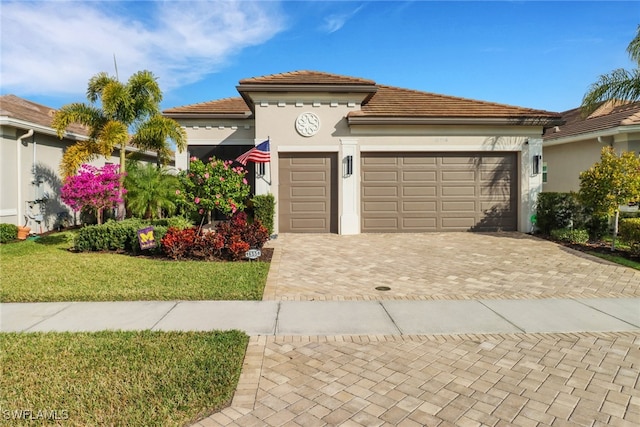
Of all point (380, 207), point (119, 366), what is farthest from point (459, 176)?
point (119, 366)

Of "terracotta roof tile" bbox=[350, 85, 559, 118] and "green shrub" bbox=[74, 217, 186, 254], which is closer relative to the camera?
"green shrub" bbox=[74, 217, 186, 254]

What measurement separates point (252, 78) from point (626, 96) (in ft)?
37.3

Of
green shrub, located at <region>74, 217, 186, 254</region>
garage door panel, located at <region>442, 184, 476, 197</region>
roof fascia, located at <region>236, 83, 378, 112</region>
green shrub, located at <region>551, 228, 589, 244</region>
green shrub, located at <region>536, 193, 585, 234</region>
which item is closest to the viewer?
green shrub, located at <region>74, 217, 186, 254</region>

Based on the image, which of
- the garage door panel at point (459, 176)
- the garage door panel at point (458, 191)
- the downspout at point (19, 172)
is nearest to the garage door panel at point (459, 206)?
the garage door panel at point (458, 191)

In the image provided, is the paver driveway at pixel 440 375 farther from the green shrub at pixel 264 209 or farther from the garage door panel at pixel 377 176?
the garage door panel at pixel 377 176

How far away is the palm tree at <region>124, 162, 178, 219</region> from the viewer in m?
10.1

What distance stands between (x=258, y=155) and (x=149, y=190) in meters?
3.41

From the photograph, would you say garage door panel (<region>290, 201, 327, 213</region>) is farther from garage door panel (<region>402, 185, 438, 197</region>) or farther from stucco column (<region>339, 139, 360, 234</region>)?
garage door panel (<region>402, 185, 438, 197</region>)

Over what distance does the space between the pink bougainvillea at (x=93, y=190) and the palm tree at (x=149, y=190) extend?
0.57m

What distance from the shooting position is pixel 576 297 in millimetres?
6035

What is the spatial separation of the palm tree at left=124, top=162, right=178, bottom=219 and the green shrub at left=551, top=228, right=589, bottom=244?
11.2m

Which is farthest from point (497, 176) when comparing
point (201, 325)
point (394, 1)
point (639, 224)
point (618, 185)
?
point (201, 325)

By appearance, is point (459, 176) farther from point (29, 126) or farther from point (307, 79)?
Result: point (29, 126)

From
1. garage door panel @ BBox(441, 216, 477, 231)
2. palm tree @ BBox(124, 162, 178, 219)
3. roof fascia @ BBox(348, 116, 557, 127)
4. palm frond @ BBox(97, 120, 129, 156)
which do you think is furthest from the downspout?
garage door panel @ BBox(441, 216, 477, 231)
